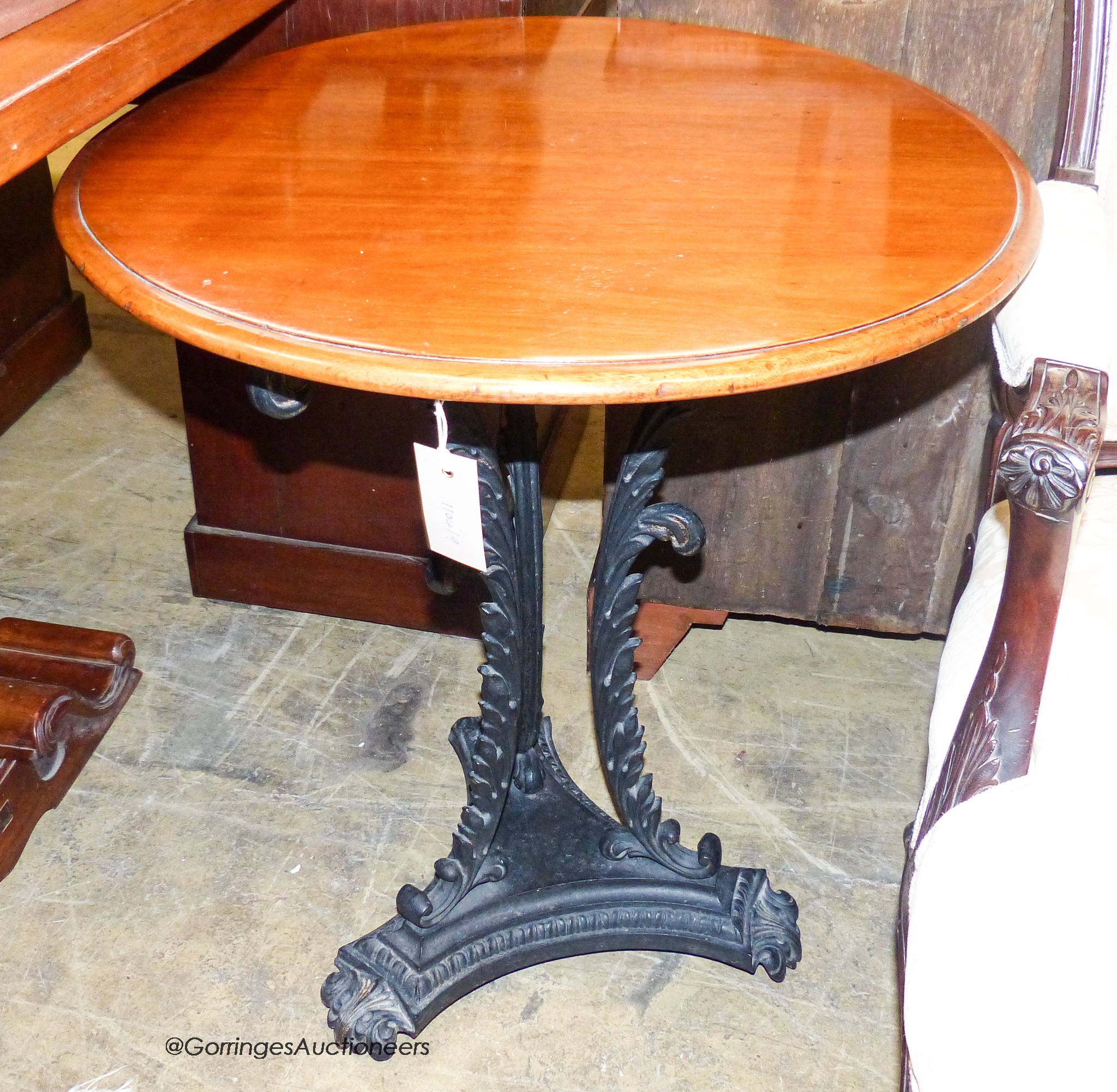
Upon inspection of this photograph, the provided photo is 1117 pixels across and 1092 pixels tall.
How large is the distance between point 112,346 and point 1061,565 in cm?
239

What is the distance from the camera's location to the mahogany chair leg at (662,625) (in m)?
1.84

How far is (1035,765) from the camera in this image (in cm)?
93

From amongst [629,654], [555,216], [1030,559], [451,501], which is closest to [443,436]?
[451,501]

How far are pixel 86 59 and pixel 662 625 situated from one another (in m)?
1.10

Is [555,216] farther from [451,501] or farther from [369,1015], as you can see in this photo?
[369,1015]

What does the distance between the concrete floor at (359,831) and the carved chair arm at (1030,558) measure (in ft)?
2.01

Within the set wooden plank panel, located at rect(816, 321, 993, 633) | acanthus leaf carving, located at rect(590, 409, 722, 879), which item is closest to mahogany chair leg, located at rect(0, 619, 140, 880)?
acanthus leaf carving, located at rect(590, 409, 722, 879)

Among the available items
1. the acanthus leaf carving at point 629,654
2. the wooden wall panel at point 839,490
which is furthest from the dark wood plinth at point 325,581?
the acanthus leaf carving at point 629,654

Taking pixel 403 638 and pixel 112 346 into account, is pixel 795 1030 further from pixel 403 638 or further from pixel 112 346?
pixel 112 346

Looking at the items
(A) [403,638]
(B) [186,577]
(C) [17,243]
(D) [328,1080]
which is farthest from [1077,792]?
(C) [17,243]

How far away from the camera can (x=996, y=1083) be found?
788mm

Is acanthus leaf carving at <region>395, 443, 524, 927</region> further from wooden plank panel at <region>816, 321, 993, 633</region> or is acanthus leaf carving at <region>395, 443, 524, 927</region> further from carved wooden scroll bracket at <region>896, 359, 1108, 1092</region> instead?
wooden plank panel at <region>816, 321, 993, 633</region>

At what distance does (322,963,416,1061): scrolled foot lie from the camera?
1.38 metres

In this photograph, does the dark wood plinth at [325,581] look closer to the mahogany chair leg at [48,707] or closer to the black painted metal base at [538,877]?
the mahogany chair leg at [48,707]
